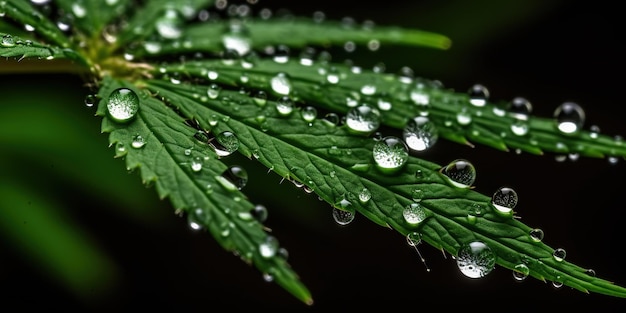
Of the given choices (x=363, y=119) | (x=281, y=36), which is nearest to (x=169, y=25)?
(x=281, y=36)

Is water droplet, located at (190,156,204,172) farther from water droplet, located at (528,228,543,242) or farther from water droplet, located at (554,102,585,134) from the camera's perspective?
water droplet, located at (554,102,585,134)

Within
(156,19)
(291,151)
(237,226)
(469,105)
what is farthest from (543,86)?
(237,226)

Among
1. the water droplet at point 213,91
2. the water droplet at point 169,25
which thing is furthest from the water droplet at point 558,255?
the water droplet at point 169,25

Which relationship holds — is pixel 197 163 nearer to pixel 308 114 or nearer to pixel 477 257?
pixel 308 114

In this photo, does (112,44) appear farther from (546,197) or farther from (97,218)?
(546,197)

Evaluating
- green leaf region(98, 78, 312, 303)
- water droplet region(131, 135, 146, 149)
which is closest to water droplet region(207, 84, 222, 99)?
green leaf region(98, 78, 312, 303)

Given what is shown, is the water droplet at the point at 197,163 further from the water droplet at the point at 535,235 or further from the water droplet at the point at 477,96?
the water droplet at the point at 477,96

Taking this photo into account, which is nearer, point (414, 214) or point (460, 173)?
point (414, 214)
